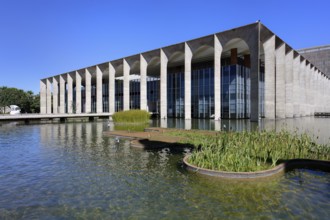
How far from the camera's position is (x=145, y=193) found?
269 inches

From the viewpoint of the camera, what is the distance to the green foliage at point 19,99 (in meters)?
87.3

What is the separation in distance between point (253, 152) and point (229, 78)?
34612mm

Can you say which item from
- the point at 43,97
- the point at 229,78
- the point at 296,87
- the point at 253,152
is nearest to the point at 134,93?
the point at 229,78

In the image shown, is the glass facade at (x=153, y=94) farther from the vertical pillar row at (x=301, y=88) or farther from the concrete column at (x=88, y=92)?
the vertical pillar row at (x=301, y=88)

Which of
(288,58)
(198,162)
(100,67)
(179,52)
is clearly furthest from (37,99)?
(198,162)

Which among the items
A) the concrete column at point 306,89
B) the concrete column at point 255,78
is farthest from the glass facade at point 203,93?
the concrete column at point 306,89

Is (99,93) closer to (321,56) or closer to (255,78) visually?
(255,78)

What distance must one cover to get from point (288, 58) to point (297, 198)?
4670 centimetres

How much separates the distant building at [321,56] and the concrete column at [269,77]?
69.1 m

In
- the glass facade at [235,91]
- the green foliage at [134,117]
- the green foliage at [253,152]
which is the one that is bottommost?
the green foliage at [253,152]

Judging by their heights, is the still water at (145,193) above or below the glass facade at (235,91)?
below

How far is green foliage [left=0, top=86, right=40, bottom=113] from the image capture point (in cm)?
8734

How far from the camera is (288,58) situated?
46.9 m

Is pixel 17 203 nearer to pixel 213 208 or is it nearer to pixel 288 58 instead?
pixel 213 208
